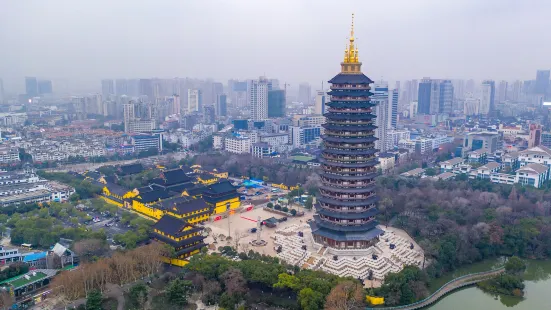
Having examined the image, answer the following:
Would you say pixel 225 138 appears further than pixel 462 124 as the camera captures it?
No

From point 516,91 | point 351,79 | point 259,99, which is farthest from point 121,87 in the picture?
point 351,79

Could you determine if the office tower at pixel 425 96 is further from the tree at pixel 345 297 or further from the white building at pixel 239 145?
the tree at pixel 345 297

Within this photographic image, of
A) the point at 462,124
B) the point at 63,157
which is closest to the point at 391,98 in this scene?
the point at 462,124

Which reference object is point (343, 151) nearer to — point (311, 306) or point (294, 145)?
point (311, 306)

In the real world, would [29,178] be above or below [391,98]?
below

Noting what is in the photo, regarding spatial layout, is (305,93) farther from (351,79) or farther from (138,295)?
(138,295)

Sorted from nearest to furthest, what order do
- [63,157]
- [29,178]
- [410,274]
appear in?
[410,274], [29,178], [63,157]
